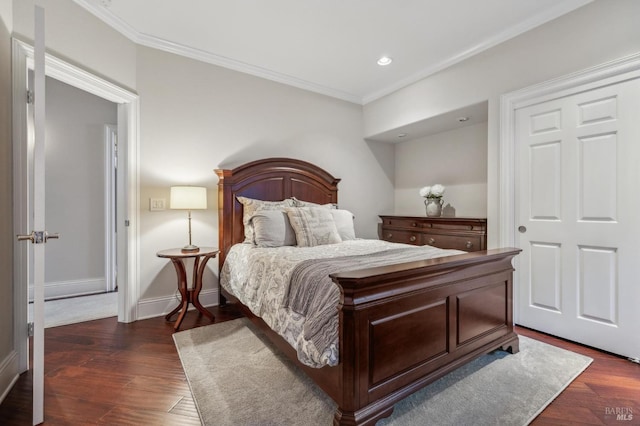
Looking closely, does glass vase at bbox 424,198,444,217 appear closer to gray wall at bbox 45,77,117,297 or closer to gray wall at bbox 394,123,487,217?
gray wall at bbox 394,123,487,217

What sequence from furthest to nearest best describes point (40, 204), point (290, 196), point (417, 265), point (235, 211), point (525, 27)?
point (290, 196) → point (235, 211) → point (525, 27) → point (417, 265) → point (40, 204)

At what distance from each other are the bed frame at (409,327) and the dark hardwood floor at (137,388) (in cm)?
50

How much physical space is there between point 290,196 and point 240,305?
55.2 inches

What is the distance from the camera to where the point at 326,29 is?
103 inches

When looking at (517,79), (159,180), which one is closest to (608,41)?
(517,79)

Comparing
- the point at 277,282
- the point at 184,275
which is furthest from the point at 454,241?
the point at 184,275

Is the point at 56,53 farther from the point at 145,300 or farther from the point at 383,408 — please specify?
the point at 383,408

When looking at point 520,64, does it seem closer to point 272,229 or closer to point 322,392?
point 272,229

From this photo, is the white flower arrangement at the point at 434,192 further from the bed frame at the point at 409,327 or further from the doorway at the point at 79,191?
the doorway at the point at 79,191

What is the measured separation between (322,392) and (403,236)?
264 cm

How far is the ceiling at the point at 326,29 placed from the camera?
231cm

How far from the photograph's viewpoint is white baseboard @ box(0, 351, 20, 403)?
1.61 meters

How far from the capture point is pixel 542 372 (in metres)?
1.88

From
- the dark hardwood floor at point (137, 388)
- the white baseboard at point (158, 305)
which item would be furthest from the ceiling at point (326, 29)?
the dark hardwood floor at point (137, 388)
